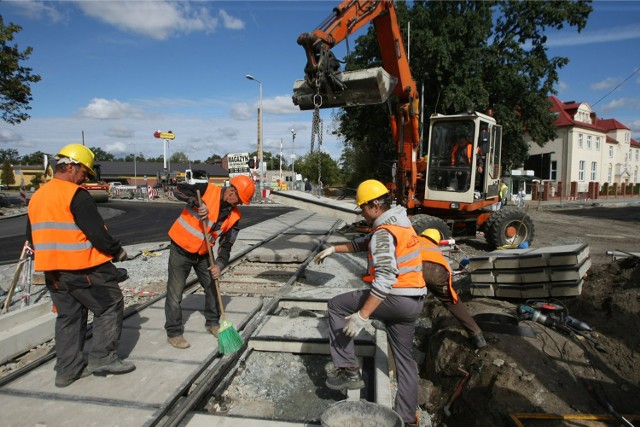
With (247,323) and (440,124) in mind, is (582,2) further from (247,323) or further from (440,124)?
(247,323)

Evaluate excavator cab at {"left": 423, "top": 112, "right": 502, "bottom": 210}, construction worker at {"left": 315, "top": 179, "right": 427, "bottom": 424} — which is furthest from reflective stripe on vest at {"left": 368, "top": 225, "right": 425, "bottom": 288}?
excavator cab at {"left": 423, "top": 112, "right": 502, "bottom": 210}

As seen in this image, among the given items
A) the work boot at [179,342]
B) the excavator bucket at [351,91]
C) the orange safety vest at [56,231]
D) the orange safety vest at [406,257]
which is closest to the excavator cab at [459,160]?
the excavator bucket at [351,91]

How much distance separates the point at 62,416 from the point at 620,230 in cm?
1799

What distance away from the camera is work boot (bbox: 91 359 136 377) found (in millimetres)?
3584

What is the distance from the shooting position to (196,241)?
4.29 metres

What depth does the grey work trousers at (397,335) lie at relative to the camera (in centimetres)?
325

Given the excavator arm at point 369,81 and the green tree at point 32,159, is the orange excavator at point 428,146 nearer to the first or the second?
the excavator arm at point 369,81

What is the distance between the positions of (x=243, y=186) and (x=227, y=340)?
159 cm

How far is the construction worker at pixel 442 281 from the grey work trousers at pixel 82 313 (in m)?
2.89

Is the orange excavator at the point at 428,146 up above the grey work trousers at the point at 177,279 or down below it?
above

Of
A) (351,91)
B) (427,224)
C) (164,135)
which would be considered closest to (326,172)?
(164,135)

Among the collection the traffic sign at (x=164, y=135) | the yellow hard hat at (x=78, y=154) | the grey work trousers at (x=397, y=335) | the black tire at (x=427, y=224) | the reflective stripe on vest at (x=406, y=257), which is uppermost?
the traffic sign at (x=164, y=135)

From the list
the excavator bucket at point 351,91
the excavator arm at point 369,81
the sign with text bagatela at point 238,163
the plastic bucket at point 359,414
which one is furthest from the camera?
the sign with text bagatela at point 238,163

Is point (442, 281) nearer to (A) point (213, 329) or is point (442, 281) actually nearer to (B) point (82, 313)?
(A) point (213, 329)
